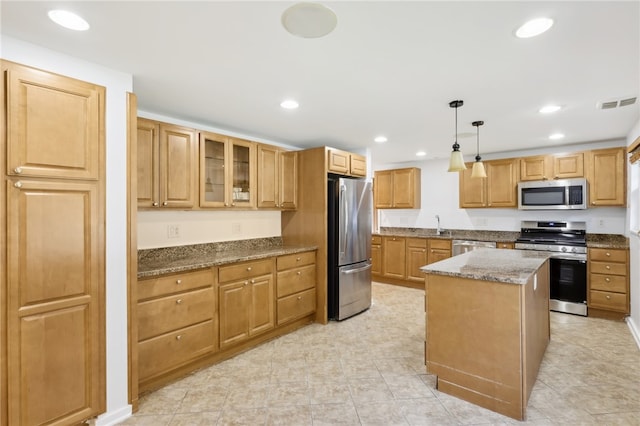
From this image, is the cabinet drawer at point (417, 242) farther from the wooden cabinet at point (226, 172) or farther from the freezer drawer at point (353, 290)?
the wooden cabinet at point (226, 172)

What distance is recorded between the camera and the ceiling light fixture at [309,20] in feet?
4.87

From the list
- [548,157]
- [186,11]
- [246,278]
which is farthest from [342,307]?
[548,157]

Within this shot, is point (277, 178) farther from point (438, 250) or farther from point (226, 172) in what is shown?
point (438, 250)

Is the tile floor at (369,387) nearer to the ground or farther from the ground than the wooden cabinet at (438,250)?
nearer to the ground

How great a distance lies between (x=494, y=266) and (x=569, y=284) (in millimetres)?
2552

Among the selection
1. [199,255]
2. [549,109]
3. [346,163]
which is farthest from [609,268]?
[199,255]

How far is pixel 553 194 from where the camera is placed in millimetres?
4488

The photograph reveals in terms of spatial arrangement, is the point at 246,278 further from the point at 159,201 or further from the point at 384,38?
the point at 384,38

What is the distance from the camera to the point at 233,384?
8.18 ft

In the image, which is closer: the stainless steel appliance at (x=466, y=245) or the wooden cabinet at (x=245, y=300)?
the wooden cabinet at (x=245, y=300)

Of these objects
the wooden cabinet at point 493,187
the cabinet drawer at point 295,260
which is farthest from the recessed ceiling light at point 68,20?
the wooden cabinet at point 493,187

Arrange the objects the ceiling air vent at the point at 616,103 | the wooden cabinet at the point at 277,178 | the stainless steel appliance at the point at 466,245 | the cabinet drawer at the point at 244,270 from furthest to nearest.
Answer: the stainless steel appliance at the point at 466,245, the wooden cabinet at the point at 277,178, the cabinet drawer at the point at 244,270, the ceiling air vent at the point at 616,103

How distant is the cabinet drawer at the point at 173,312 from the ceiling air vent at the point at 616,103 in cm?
382

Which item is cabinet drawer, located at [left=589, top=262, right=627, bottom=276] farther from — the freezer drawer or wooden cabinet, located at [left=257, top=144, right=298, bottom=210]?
wooden cabinet, located at [left=257, top=144, right=298, bottom=210]
